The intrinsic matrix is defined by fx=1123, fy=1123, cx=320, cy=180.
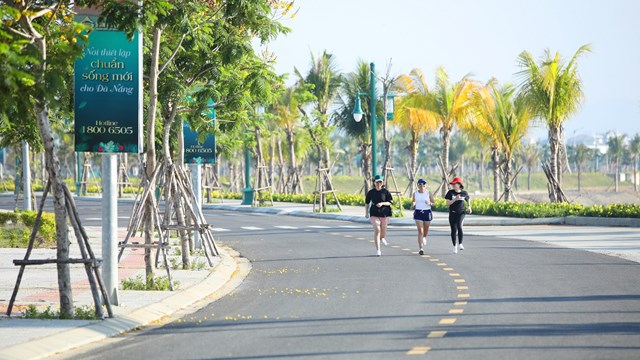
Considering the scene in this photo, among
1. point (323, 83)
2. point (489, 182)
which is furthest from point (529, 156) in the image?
point (323, 83)

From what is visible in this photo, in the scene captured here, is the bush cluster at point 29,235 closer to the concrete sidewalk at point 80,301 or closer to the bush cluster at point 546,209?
the concrete sidewalk at point 80,301

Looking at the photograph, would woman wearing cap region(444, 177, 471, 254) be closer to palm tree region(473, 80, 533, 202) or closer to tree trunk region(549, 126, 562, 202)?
tree trunk region(549, 126, 562, 202)

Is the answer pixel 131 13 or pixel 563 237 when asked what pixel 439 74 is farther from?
pixel 131 13

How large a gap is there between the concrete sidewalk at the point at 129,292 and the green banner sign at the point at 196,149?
238 centimetres

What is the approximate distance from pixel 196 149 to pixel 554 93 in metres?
21.4

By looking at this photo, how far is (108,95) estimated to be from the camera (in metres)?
16.1

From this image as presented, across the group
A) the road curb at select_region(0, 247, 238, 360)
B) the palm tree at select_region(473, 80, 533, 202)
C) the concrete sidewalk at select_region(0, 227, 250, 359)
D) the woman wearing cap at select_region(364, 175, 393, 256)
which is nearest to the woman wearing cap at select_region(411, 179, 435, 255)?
the woman wearing cap at select_region(364, 175, 393, 256)

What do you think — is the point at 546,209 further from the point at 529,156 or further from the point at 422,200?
the point at 529,156

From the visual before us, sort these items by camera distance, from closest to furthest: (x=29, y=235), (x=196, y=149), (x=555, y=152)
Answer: (x=196, y=149), (x=29, y=235), (x=555, y=152)

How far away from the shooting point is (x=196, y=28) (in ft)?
70.4

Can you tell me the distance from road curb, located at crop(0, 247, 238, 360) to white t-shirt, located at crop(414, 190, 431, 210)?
6882 millimetres

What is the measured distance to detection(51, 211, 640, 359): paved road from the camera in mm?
12117

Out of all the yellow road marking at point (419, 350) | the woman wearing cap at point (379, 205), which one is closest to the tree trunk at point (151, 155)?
the woman wearing cap at point (379, 205)

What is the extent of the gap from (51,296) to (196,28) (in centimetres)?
651
